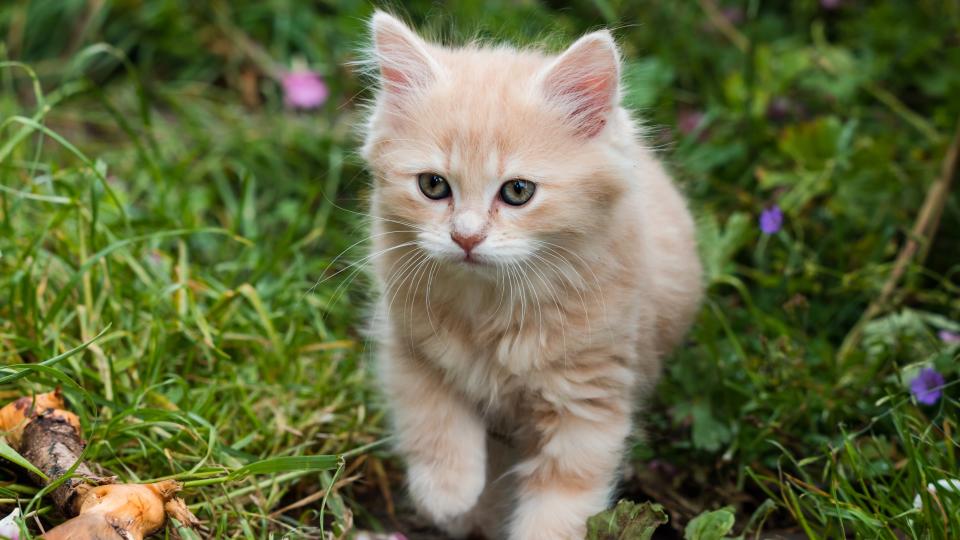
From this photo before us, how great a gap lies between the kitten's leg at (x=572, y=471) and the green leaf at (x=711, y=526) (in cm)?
22

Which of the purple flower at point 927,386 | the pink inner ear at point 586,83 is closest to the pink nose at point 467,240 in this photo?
the pink inner ear at point 586,83

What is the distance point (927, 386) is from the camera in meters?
2.62

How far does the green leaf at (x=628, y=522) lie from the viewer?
224cm

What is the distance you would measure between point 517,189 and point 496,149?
95 millimetres

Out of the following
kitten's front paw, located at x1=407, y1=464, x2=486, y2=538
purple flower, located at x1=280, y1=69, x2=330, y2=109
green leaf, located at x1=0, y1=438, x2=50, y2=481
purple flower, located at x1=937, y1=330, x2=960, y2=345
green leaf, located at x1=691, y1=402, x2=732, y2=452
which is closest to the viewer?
green leaf, located at x1=0, y1=438, x2=50, y2=481

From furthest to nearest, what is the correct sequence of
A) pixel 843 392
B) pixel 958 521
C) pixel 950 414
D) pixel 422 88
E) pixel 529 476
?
pixel 843 392 < pixel 950 414 < pixel 529 476 < pixel 422 88 < pixel 958 521

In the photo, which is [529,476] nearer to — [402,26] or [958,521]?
[958,521]

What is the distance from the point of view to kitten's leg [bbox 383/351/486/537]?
7.89 feet

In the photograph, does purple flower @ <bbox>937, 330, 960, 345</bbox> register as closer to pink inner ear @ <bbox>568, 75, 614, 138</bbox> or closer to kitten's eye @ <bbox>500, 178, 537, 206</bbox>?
pink inner ear @ <bbox>568, 75, 614, 138</bbox>

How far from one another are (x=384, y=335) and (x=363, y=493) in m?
0.55

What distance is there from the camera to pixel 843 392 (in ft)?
9.45

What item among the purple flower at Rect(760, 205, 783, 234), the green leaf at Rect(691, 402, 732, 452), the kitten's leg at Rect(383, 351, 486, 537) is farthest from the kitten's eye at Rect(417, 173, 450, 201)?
the purple flower at Rect(760, 205, 783, 234)

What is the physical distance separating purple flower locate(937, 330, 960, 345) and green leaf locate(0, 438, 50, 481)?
2.43m

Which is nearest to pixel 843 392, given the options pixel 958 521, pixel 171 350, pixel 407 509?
pixel 958 521
